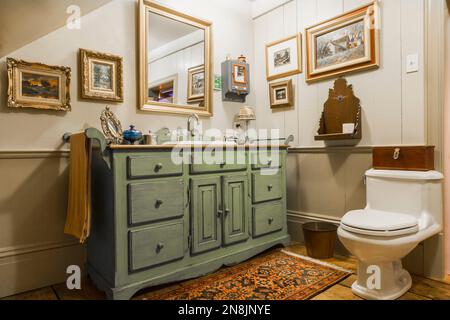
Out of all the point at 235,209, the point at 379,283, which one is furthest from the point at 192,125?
the point at 379,283

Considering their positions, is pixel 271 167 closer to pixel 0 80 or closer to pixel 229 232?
pixel 229 232

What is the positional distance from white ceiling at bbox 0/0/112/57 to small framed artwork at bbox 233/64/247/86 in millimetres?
1398

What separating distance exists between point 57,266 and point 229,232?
1.18 meters

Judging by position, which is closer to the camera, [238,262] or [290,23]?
[238,262]

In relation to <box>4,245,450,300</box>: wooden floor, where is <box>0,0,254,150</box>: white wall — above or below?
above

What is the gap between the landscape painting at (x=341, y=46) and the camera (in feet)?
7.74

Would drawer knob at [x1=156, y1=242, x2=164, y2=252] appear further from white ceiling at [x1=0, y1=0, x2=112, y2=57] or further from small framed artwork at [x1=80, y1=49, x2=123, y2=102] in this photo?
white ceiling at [x1=0, y1=0, x2=112, y2=57]

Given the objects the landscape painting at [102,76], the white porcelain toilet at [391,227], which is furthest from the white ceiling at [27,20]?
the white porcelain toilet at [391,227]

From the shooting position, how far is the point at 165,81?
2488mm

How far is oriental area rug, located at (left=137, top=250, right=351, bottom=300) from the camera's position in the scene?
1793mm

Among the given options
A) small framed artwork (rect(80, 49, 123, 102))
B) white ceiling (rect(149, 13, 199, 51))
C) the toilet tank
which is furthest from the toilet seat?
white ceiling (rect(149, 13, 199, 51))

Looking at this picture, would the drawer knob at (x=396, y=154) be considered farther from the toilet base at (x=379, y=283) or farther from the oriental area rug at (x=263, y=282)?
the oriental area rug at (x=263, y=282)
